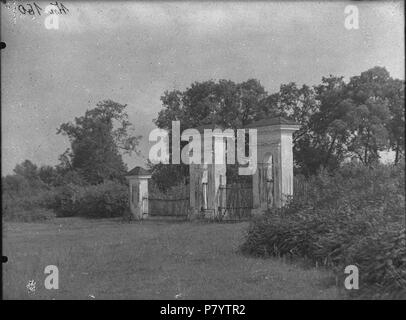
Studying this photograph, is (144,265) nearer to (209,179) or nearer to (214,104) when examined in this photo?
(214,104)

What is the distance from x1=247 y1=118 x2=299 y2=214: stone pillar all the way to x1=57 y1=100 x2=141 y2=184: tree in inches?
97.7

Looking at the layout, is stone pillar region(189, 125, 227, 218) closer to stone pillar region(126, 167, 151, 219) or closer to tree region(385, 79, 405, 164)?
stone pillar region(126, 167, 151, 219)

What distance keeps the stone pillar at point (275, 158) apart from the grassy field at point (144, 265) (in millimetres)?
785

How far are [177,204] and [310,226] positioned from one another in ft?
13.2

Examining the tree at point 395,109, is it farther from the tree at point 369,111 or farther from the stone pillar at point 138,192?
the stone pillar at point 138,192

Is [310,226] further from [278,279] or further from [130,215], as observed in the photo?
[130,215]

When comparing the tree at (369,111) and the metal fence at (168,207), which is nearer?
the tree at (369,111)

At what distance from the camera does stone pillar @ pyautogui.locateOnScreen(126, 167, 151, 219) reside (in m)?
10.1

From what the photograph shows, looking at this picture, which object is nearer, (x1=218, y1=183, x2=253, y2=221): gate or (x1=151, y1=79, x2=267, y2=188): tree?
(x1=151, y1=79, x2=267, y2=188): tree

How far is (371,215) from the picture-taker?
652 cm

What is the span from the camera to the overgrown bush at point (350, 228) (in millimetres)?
5266

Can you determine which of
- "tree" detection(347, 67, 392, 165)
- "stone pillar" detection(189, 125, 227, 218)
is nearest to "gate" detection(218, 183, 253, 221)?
"stone pillar" detection(189, 125, 227, 218)

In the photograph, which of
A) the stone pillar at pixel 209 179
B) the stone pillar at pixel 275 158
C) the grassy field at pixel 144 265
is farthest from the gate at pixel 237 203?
the grassy field at pixel 144 265
